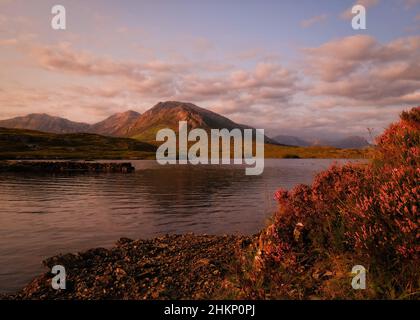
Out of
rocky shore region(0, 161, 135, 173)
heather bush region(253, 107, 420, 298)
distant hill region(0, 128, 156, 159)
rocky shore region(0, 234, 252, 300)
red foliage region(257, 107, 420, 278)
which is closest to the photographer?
heather bush region(253, 107, 420, 298)

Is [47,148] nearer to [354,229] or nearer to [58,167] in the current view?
[58,167]

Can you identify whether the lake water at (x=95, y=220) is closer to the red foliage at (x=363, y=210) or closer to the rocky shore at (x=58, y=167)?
the red foliage at (x=363, y=210)

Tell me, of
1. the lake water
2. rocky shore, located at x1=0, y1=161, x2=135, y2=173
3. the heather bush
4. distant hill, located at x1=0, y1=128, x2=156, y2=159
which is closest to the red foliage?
the heather bush

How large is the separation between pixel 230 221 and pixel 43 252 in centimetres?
1270

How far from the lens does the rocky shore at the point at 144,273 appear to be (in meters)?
9.87

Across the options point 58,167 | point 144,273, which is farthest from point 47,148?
point 144,273

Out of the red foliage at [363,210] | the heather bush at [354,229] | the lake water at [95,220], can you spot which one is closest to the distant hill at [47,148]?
the lake water at [95,220]

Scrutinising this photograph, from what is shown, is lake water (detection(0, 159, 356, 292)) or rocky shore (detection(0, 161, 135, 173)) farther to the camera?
rocky shore (detection(0, 161, 135, 173))

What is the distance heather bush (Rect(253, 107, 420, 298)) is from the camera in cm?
650

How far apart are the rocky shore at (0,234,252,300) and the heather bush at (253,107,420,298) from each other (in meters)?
1.79

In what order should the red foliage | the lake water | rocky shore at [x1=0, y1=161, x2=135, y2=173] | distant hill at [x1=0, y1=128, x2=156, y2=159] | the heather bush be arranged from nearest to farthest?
1. the heather bush
2. the red foliage
3. the lake water
4. rocky shore at [x1=0, y1=161, x2=135, y2=173]
5. distant hill at [x1=0, y1=128, x2=156, y2=159]

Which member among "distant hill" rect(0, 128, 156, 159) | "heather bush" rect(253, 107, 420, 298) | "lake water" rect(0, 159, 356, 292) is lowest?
"lake water" rect(0, 159, 356, 292)

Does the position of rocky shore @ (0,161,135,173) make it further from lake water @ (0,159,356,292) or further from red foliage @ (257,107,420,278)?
red foliage @ (257,107,420,278)

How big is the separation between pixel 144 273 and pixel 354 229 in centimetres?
704
